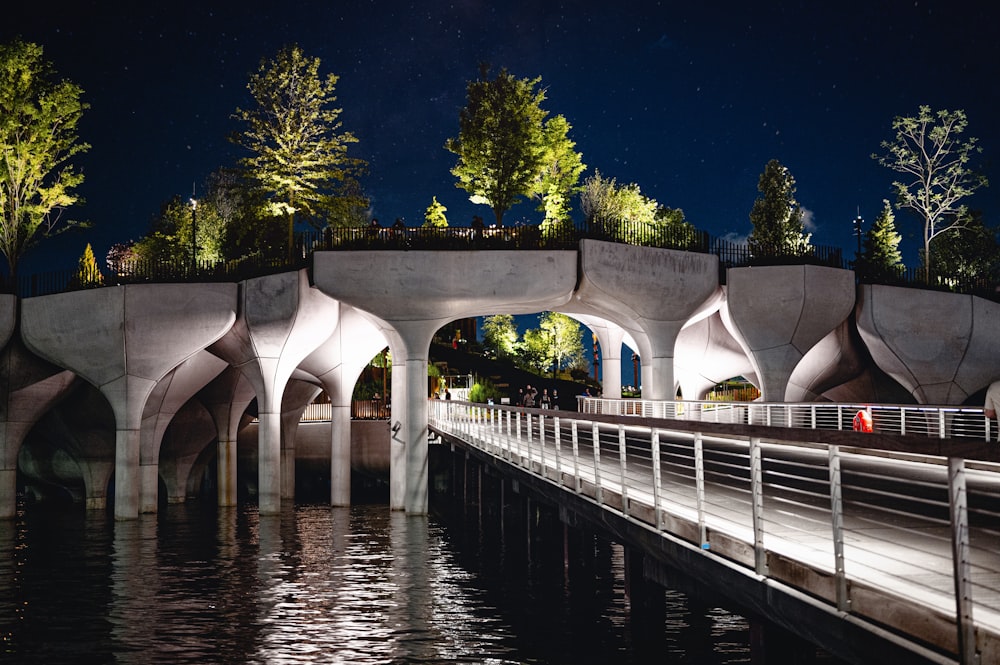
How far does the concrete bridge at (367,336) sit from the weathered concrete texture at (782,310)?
0.19 feet

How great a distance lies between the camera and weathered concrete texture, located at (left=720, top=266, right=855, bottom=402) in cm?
3684

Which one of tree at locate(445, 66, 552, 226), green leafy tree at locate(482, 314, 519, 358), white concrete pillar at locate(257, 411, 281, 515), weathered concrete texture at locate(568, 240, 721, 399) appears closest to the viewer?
weathered concrete texture at locate(568, 240, 721, 399)

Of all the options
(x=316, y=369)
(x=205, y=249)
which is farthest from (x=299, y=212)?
(x=205, y=249)

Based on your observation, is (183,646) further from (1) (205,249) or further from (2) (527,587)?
(1) (205,249)

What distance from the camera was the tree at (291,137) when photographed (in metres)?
45.2

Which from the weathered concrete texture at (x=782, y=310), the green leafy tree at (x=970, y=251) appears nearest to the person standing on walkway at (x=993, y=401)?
the weathered concrete texture at (x=782, y=310)

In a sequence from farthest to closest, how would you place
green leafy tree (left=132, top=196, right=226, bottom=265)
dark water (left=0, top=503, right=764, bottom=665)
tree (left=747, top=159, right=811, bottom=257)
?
green leafy tree (left=132, top=196, right=226, bottom=265), tree (left=747, top=159, right=811, bottom=257), dark water (left=0, top=503, right=764, bottom=665)

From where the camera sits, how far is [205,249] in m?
65.9

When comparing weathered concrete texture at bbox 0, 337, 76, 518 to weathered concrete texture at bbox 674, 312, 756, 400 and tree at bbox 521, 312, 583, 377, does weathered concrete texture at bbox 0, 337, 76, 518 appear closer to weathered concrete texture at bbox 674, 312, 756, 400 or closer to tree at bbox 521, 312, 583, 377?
weathered concrete texture at bbox 674, 312, 756, 400

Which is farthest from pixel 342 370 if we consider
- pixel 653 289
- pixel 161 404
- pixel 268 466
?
pixel 653 289

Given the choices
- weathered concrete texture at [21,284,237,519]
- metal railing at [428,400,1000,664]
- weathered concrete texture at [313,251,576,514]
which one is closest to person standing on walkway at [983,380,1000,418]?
metal railing at [428,400,1000,664]

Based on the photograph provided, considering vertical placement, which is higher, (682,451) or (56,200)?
(56,200)

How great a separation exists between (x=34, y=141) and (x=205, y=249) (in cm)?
2516

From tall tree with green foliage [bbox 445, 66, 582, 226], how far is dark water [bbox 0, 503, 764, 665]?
20.8 meters
